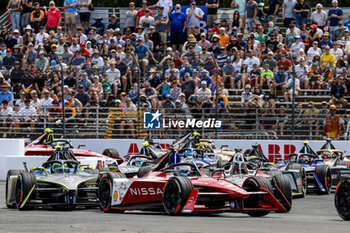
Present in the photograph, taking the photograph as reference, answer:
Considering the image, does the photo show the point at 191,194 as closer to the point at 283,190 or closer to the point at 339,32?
the point at 283,190

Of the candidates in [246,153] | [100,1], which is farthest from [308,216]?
[100,1]

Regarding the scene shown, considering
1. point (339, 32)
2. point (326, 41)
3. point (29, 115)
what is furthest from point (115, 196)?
point (339, 32)

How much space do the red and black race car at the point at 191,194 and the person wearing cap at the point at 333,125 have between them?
10.5 meters

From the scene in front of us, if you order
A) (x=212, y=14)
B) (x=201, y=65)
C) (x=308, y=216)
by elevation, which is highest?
(x=212, y=14)

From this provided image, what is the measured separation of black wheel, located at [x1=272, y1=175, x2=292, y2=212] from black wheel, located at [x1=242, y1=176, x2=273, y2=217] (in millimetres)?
330

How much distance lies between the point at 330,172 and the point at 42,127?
1037cm

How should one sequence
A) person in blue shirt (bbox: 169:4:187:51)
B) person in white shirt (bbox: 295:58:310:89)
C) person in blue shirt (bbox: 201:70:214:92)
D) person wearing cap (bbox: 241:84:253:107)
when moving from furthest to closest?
person in blue shirt (bbox: 169:4:187:51) < person in blue shirt (bbox: 201:70:214:92) < person in white shirt (bbox: 295:58:310:89) < person wearing cap (bbox: 241:84:253:107)

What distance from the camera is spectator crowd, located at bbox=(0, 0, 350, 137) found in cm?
2555

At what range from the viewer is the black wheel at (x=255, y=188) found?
528 inches

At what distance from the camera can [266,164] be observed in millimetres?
18922

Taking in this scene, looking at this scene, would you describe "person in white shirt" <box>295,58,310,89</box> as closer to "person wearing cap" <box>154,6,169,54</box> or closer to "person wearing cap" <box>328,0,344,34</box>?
"person wearing cap" <box>328,0,344,34</box>

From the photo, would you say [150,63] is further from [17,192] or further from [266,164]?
[17,192]

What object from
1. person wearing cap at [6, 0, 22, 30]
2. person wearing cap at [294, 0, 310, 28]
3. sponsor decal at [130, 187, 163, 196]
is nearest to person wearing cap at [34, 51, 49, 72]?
person wearing cap at [6, 0, 22, 30]

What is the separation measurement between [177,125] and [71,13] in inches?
369
